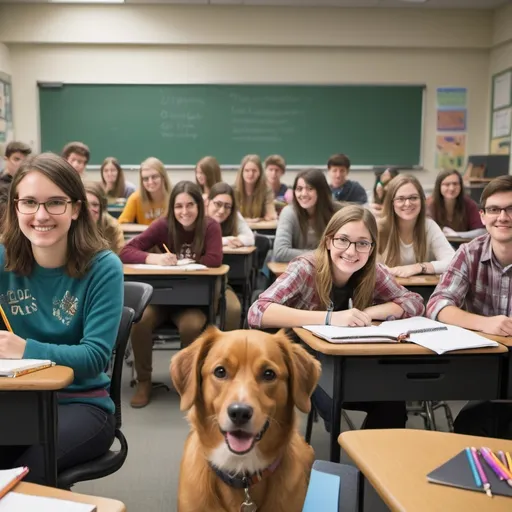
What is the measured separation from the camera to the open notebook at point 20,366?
1234mm

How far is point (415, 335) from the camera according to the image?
1.81 metres

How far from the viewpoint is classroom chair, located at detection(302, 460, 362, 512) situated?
0.98 meters

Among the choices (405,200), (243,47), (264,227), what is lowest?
(264,227)

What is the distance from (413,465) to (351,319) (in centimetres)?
102

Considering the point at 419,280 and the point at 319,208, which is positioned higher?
the point at 319,208

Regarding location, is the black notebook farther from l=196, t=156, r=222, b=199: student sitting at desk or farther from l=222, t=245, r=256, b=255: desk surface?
l=196, t=156, r=222, b=199: student sitting at desk

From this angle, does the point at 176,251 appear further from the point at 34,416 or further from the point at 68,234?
the point at 34,416

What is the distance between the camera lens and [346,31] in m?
6.77

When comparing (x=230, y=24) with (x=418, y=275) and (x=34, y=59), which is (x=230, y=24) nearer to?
(x=34, y=59)

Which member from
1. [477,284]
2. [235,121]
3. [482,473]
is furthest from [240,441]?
[235,121]

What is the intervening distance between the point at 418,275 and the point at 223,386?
209cm

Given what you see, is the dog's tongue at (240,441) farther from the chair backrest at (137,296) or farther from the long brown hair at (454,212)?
the long brown hair at (454,212)

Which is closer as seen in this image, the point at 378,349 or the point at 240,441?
the point at 240,441

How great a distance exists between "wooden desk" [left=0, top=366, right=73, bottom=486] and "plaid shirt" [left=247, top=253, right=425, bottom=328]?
3.05 feet
